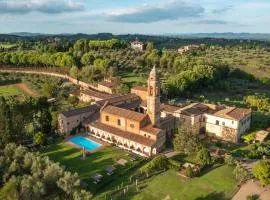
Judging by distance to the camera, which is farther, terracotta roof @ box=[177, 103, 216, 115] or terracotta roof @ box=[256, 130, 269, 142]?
terracotta roof @ box=[177, 103, 216, 115]

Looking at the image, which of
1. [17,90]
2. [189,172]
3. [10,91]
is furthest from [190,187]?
[17,90]

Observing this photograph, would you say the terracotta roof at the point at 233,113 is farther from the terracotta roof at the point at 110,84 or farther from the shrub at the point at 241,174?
the terracotta roof at the point at 110,84

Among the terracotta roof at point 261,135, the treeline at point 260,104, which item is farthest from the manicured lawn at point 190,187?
the treeline at point 260,104

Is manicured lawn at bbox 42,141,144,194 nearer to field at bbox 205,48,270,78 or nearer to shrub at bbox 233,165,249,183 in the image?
shrub at bbox 233,165,249,183

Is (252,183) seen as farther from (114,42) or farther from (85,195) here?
(114,42)

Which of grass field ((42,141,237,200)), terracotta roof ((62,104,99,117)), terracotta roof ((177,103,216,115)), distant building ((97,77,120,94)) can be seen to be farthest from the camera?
distant building ((97,77,120,94))

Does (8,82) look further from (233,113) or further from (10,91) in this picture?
(233,113)

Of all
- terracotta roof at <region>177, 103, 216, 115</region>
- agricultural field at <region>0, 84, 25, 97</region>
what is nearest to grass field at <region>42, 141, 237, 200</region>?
terracotta roof at <region>177, 103, 216, 115</region>
